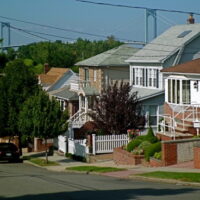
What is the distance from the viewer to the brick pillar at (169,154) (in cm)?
2784

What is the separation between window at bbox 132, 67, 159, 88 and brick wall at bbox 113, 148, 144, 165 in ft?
42.0

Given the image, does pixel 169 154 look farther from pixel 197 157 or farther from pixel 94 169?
pixel 94 169

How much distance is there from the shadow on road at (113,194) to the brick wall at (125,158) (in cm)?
1062

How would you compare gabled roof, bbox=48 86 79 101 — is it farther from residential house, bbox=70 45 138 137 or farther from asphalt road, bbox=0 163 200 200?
asphalt road, bbox=0 163 200 200

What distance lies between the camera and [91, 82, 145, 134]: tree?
36.6 meters

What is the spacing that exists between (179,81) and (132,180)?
13.2 meters

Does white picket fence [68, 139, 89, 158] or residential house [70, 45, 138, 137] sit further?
residential house [70, 45, 138, 137]

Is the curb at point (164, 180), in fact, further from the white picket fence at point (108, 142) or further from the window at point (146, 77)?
the window at point (146, 77)

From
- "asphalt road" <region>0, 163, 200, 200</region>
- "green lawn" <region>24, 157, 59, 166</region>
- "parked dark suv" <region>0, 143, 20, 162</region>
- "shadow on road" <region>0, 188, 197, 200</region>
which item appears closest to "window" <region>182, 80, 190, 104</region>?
"green lawn" <region>24, 157, 59, 166</region>

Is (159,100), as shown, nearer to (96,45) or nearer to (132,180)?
(132,180)

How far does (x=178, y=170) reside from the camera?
84.5ft

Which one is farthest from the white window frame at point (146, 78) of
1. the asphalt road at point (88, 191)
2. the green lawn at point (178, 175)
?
the asphalt road at point (88, 191)

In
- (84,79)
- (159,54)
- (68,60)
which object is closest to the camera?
(159,54)

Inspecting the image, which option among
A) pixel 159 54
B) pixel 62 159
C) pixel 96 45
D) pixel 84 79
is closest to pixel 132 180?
pixel 62 159
